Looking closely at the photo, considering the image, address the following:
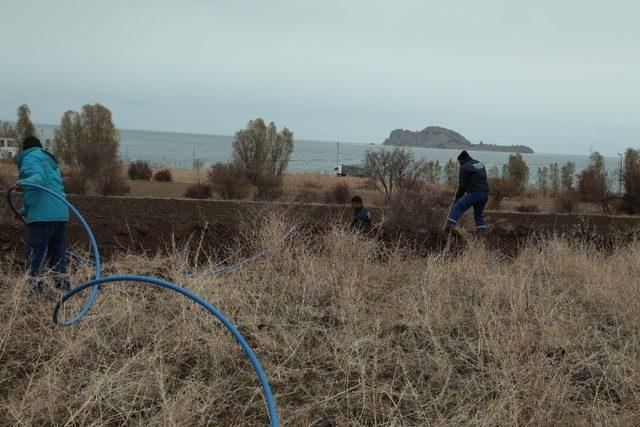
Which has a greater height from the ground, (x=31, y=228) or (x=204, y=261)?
(x=31, y=228)

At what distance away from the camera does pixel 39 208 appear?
5.40 m

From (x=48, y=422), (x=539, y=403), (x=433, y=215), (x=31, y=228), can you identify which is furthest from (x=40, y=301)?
(x=433, y=215)

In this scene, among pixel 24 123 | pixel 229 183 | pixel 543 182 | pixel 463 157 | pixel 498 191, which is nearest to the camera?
pixel 463 157

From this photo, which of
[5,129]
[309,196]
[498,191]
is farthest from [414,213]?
[5,129]

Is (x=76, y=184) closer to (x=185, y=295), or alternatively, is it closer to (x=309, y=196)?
(x=309, y=196)

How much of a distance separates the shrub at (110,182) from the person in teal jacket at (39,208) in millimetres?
13437

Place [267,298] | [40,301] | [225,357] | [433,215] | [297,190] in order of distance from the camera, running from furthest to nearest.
A: [297,190], [433,215], [267,298], [40,301], [225,357]

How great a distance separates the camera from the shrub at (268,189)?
61.2 ft

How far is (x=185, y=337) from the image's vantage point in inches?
172

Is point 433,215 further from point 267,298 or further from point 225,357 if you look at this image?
point 225,357

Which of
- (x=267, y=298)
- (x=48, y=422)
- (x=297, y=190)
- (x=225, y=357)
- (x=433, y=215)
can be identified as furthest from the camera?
(x=297, y=190)

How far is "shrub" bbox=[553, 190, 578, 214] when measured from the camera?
1970cm

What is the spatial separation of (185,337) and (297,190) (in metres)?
17.5

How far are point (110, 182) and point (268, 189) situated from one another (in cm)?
486
